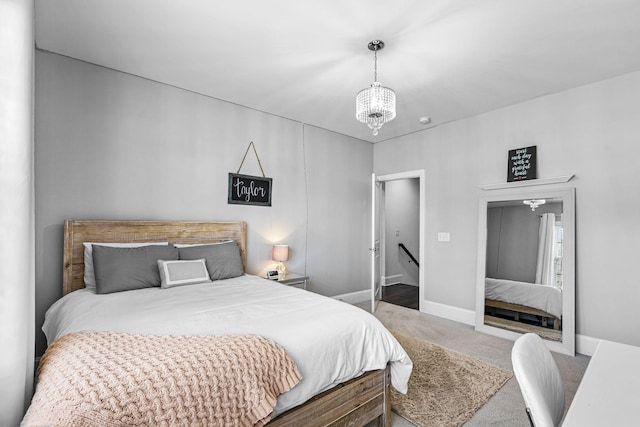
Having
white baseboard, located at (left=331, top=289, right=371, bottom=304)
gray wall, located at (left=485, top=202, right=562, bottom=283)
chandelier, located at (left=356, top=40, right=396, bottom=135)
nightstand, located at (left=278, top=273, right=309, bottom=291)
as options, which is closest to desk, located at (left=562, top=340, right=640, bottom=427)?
chandelier, located at (left=356, top=40, right=396, bottom=135)

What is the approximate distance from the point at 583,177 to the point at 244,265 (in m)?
3.74

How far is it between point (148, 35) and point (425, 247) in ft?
13.1

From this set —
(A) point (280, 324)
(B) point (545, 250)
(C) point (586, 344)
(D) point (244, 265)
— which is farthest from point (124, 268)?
(C) point (586, 344)

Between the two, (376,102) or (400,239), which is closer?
(376,102)

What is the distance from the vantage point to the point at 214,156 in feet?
11.5

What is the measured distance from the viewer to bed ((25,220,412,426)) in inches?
60.0

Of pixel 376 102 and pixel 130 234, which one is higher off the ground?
pixel 376 102

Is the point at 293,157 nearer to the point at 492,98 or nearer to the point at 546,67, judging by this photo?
the point at 492,98

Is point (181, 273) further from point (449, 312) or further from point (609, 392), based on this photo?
point (449, 312)

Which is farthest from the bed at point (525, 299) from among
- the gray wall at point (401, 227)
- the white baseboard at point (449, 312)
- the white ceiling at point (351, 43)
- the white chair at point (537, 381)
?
the gray wall at point (401, 227)

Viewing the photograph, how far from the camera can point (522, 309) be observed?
346cm

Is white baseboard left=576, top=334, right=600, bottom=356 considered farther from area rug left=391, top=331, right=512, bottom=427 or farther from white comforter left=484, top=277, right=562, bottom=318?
area rug left=391, top=331, right=512, bottom=427

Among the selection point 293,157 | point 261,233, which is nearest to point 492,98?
point 293,157

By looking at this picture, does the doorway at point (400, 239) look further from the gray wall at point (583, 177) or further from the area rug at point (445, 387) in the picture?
the area rug at point (445, 387)
